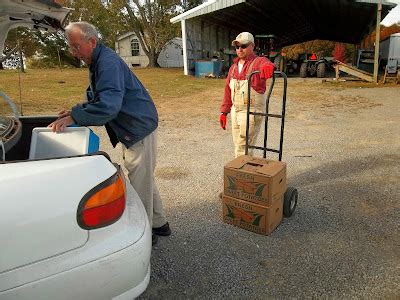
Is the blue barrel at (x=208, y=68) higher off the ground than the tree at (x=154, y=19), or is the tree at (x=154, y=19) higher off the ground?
the tree at (x=154, y=19)

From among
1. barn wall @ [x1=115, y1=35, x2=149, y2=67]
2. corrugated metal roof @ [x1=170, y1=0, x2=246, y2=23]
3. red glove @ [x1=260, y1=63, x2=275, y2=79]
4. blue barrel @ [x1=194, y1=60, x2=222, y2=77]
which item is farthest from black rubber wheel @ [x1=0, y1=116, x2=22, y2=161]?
barn wall @ [x1=115, y1=35, x2=149, y2=67]

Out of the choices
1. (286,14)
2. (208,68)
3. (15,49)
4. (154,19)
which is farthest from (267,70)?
(154,19)

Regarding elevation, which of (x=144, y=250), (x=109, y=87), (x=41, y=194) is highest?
(x=109, y=87)

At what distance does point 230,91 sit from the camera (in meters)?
4.30

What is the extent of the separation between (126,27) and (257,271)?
1346 inches

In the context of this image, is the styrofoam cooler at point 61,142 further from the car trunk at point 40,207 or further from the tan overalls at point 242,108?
the tan overalls at point 242,108

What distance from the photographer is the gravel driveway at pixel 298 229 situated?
2586 mm

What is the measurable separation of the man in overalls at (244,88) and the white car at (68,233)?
8.06 feet

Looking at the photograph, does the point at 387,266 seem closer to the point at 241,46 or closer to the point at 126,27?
the point at 241,46

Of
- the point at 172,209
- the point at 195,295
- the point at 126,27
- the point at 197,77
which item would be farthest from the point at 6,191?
the point at 126,27

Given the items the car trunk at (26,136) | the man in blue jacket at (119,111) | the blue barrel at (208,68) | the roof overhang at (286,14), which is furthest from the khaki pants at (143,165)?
the blue barrel at (208,68)

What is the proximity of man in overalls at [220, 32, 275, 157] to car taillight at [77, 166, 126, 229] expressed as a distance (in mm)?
2380

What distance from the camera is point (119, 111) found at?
2557 millimetres

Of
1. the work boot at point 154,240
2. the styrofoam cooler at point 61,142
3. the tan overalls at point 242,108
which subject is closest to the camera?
the styrofoam cooler at point 61,142
